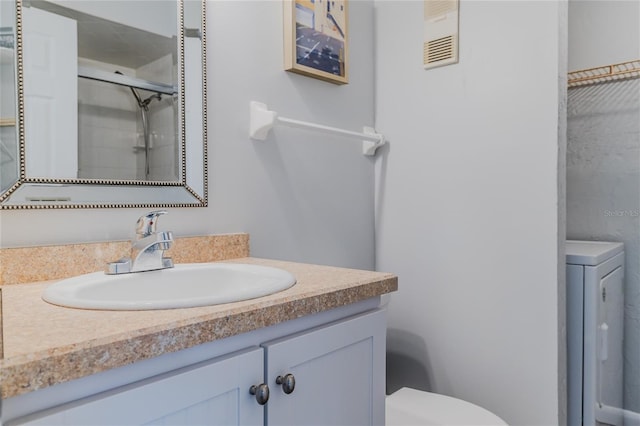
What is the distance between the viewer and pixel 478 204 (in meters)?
1.61

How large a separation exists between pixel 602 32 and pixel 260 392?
2115 mm

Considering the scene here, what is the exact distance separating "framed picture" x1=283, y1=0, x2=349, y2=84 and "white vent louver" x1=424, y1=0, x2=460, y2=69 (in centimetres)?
31

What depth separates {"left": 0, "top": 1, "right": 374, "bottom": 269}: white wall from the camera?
3.81 ft

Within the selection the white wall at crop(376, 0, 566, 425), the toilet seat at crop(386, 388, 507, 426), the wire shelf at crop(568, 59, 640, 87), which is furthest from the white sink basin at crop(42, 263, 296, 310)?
the wire shelf at crop(568, 59, 640, 87)

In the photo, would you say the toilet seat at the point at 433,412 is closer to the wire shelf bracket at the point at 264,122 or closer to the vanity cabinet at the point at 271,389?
the vanity cabinet at the point at 271,389

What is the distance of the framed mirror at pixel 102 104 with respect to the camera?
3.27 feet

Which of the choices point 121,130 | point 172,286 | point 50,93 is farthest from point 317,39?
point 172,286

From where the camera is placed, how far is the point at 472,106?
5.33ft

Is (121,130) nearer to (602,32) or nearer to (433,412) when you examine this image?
(433,412)

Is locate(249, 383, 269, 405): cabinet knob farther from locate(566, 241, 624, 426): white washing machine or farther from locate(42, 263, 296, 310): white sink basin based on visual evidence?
locate(566, 241, 624, 426): white washing machine

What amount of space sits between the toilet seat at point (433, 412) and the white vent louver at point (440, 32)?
1180 mm

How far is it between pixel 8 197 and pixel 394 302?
4.52 feet

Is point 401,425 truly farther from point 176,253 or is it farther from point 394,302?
point 176,253

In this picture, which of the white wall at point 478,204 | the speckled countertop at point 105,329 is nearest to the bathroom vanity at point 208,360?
the speckled countertop at point 105,329
